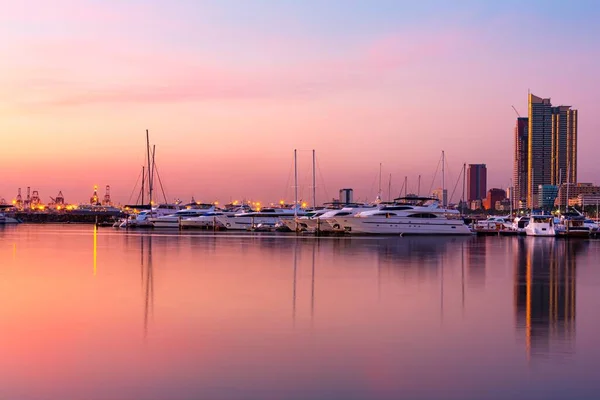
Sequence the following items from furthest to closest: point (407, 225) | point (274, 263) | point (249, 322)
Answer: point (407, 225), point (274, 263), point (249, 322)

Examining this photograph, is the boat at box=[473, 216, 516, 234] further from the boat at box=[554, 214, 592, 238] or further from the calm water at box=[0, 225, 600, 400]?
the calm water at box=[0, 225, 600, 400]

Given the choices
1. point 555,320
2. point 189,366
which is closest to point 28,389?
point 189,366

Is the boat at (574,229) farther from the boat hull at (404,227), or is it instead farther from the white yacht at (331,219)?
the white yacht at (331,219)

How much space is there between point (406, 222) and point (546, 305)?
53.1 m

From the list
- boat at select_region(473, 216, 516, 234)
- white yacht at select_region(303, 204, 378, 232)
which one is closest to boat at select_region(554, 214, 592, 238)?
boat at select_region(473, 216, 516, 234)

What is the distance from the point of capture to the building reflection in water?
16.1m

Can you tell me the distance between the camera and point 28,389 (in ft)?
39.3

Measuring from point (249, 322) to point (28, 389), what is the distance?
7395 millimetres

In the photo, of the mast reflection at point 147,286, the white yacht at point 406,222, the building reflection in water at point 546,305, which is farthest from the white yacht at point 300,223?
the building reflection in water at point 546,305

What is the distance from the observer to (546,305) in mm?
22500

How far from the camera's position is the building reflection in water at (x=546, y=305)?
16.1 meters

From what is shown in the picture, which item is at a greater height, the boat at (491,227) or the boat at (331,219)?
the boat at (331,219)

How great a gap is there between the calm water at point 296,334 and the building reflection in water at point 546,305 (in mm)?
65

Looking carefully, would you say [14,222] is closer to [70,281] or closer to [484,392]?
[70,281]
